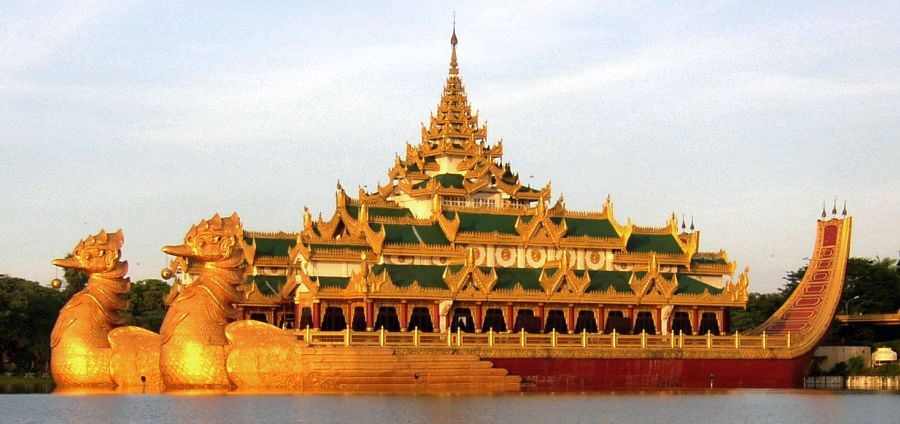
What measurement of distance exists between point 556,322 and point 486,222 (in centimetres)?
449

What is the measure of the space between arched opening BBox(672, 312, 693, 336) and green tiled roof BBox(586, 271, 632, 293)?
2.45 meters

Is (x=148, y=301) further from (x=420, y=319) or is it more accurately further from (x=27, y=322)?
(x=420, y=319)

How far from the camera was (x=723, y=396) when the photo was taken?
53.1 meters

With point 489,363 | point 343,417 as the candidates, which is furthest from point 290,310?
point 343,417

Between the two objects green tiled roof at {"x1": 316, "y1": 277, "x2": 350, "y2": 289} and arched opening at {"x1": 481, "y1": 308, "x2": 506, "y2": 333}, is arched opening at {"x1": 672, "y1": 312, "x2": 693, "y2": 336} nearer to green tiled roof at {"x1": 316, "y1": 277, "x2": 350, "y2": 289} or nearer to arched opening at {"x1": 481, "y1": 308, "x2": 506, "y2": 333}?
arched opening at {"x1": 481, "y1": 308, "x2": 506, "y2": 333}

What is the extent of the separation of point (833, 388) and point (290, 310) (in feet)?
66.1

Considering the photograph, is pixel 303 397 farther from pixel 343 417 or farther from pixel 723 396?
pixel 723 396

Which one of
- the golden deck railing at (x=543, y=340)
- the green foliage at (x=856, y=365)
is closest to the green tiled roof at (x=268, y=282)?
the golden deck railing at (x=543, y=340)

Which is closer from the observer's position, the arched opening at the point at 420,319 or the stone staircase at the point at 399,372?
the stone staircase at the point at 399,372

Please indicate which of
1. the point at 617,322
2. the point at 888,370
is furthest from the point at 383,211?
the point at 888,370

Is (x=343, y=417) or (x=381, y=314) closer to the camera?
(x=343, y=417)

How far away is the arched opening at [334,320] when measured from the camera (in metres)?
57.0

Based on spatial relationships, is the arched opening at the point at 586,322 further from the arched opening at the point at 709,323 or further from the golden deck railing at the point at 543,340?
the arched opening at the point at 709,323

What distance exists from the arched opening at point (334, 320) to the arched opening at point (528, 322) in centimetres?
605
